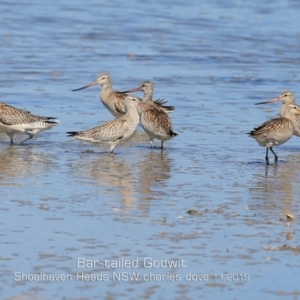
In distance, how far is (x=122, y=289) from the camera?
699cm

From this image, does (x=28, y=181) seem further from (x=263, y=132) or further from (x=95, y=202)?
(x=263, y=132)

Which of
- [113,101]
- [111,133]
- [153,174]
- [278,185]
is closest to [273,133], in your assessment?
[278,185]

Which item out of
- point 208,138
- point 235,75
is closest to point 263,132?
point 208,138

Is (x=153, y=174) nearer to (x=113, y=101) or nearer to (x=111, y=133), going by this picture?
(x=111, y=133)

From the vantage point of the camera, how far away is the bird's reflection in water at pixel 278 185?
966 centimetres

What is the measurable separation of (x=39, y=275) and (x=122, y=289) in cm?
65

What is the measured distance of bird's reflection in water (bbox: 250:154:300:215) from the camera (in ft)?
31.7

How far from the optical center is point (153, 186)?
10352mm

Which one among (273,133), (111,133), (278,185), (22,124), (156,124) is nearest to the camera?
(278,185)

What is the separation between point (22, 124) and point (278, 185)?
4.27 metres

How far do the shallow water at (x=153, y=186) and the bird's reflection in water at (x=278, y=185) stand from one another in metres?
0.02

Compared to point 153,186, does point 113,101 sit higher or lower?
higher

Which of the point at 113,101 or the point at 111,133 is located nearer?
the point at 111,133

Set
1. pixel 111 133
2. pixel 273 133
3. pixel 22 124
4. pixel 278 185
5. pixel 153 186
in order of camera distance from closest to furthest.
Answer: pixel 153 186, pixel 278 185, pixel 273 133, pixel 111 133, pixel 22 124
